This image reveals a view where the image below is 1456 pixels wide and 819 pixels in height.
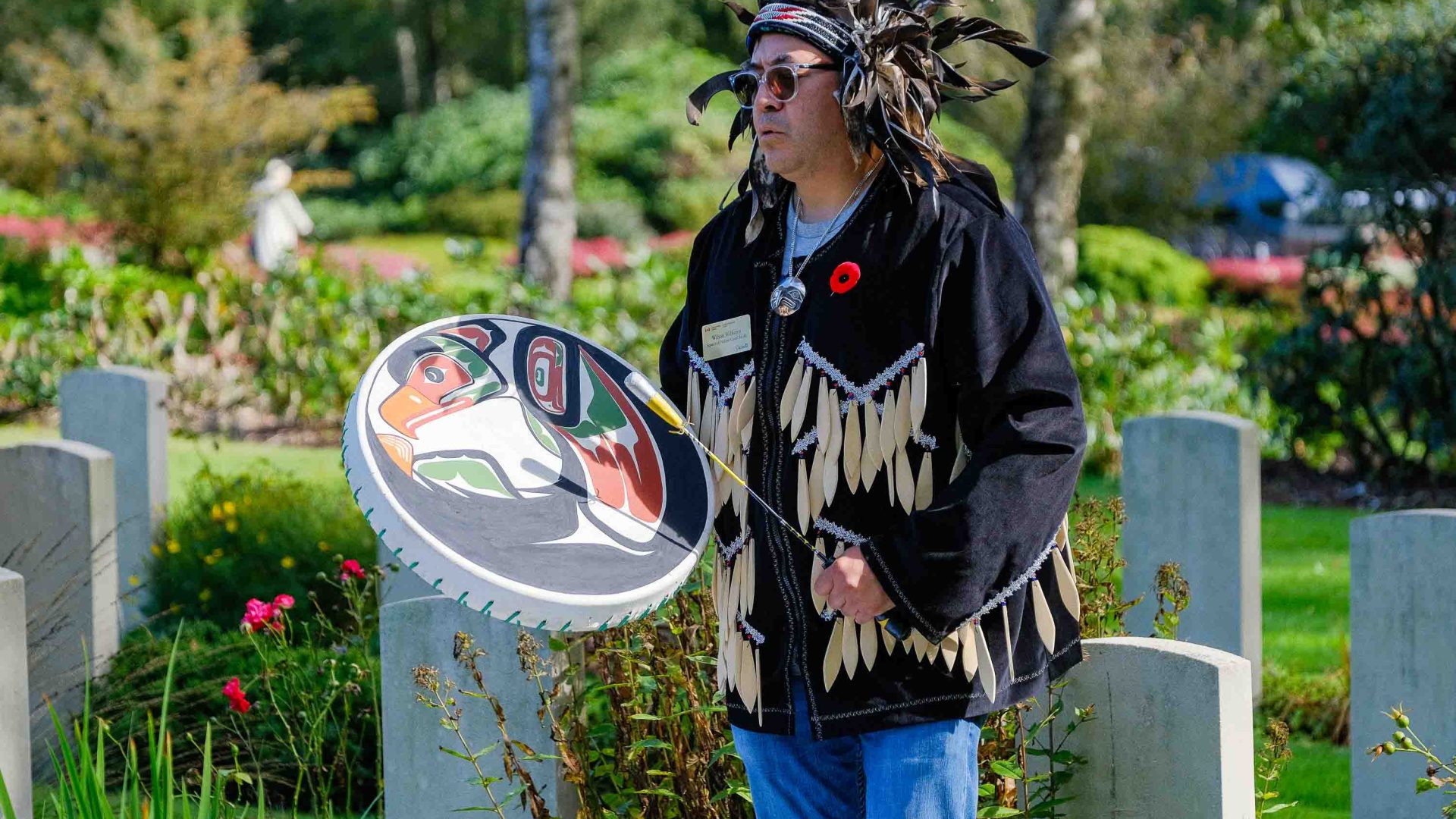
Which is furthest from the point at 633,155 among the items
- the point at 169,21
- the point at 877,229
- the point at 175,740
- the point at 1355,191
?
the point at 877,229

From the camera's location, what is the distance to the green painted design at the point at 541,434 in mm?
2512

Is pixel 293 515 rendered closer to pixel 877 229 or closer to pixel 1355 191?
pixel 877 229

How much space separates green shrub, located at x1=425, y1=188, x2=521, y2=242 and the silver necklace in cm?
2454

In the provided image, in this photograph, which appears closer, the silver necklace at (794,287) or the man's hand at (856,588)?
the man's hand at (856,588)

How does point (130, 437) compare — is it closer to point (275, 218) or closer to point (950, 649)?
point (950, 649)

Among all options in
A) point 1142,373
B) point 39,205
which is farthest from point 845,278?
point 39,205

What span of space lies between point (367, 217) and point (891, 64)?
30653 mm

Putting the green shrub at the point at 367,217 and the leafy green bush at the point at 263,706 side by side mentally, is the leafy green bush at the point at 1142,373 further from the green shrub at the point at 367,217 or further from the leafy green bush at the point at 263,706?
the green shrub at the point at 367,217

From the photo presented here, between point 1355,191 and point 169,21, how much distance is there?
32.4 meters

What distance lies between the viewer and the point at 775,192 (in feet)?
8.42

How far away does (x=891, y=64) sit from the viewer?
2361mm

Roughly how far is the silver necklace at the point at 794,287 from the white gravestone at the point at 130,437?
4123mm

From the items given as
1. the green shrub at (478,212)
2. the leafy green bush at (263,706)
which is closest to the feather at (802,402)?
the leafy green bush at (263,706)

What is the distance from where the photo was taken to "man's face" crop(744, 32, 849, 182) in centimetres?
238
